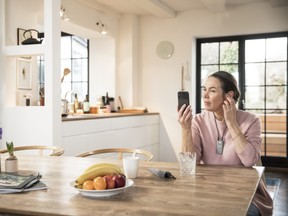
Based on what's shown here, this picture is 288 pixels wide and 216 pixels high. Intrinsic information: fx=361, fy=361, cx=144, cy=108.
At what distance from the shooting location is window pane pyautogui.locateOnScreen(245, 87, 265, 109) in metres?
5.44

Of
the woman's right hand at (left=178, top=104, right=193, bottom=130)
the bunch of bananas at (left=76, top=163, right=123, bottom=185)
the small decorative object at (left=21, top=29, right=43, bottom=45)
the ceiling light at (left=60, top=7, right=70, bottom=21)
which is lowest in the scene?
the bunch of bananas at (left=76, top=163, right=123, bottom=185)

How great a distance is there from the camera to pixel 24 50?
11.8 feet

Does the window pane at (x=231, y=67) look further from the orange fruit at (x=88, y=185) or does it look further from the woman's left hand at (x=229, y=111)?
the orange fruit at (x=88, y=185)

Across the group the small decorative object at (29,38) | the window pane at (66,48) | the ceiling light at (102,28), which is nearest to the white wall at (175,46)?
the ceiling light at (102,28)

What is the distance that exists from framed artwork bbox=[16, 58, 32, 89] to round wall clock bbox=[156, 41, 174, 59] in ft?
8.02

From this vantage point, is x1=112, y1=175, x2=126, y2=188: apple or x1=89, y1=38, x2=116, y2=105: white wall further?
x1=89, y1=38, x2=116, y2=105: white wall

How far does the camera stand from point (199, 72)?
5855mm

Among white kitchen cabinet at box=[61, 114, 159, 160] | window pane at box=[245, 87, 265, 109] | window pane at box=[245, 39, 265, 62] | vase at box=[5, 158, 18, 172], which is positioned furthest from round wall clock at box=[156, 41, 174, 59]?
vase at box=[5, 158, 18, 172]

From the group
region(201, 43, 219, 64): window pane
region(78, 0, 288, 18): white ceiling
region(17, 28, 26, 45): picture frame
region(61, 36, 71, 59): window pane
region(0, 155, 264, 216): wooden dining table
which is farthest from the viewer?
region(61, 36, 71, 59): window pane

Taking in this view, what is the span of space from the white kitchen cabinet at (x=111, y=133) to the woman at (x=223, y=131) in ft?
6.38

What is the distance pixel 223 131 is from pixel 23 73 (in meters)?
2.57

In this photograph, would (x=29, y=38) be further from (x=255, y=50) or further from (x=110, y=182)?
(x=255, y=50)

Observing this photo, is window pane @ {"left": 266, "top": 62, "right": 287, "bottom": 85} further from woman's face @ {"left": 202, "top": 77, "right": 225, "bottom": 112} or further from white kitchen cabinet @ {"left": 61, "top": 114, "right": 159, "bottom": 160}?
woman's face @ {"left": 202, "top": 77, "right": 225, "bottom": 112}

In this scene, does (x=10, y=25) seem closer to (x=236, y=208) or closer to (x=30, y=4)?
(x=30, y=4)
